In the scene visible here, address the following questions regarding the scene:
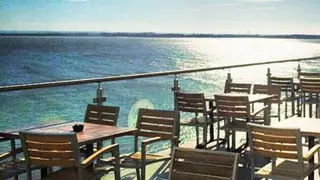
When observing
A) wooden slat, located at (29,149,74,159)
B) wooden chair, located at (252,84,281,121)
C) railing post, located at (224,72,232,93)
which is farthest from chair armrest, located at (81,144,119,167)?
railing post, located at (224,72,232,93)

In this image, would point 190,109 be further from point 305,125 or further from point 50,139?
point 50,139

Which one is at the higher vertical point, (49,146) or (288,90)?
(49,146)

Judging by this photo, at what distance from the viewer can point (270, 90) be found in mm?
8055

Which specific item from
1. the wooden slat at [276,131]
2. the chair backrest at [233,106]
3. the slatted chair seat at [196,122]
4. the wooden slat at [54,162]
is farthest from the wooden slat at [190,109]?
the wooden slat at [54,162]

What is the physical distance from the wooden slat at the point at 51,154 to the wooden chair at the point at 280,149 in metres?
1.46

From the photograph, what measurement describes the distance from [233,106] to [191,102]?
2.01 ft

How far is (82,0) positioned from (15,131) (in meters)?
88.1

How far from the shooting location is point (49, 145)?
406cm

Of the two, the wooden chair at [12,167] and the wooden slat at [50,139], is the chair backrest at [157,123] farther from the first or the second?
the wooden slat at [50,139]

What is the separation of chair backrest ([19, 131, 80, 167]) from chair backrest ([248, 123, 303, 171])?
4.71 ft

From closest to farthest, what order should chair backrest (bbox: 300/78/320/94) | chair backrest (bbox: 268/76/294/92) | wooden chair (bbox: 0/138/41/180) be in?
wooden chair (bbox: 0/138/41/180) < chair backrest (bbox: 300/78/320/94) < chair backrest (bbox: 268/76/294/92)

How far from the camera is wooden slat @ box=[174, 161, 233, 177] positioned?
347 centimetres

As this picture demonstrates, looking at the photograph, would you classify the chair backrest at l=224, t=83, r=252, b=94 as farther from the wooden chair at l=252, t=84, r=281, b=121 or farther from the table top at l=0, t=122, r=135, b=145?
the table top at l=0, t=122, r=135, b=145

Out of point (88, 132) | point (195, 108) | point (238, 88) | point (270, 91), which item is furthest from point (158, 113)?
point (238, 88)
